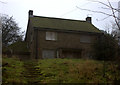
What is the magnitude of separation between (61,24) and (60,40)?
4526mm

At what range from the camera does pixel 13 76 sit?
1264cm

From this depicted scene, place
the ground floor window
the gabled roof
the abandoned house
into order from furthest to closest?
the gabled roof, the abandoned house, the ground floor window

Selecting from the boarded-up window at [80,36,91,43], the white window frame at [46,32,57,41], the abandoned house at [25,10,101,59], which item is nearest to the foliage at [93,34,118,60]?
the boarded-up window at [80,36,91,43]

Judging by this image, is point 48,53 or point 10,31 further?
point 10,31

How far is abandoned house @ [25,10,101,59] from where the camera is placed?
98.1 ft

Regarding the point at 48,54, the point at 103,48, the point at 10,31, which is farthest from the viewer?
the point at 10,31

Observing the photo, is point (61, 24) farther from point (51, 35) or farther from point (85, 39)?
point (85, 39)

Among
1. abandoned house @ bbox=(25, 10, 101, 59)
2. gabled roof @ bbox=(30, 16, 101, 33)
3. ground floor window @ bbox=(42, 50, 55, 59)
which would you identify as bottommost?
ground floor window @ bbox=(42, 50, 55, 59)

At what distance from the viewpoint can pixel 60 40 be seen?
30906 millimetres

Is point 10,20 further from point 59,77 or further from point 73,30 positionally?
point 59,77

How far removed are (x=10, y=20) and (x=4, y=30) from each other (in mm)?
3466

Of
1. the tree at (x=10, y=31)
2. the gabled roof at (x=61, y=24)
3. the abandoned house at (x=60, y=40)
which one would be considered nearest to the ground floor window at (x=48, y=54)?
the abandoned house at (x=60, y=40)

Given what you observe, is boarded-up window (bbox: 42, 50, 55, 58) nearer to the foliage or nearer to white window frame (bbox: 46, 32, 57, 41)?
white window frame (bbox: 46, 32, 57, 41)

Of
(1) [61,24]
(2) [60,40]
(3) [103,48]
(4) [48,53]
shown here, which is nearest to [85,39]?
(2) [60,40]
